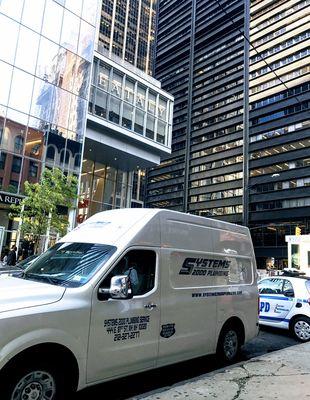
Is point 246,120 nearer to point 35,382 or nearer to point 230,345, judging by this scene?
point 230,345

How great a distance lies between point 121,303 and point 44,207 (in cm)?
1427

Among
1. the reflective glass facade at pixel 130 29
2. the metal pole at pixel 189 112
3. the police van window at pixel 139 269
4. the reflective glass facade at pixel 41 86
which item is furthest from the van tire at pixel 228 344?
the reflective glass facade at pixel 130 29

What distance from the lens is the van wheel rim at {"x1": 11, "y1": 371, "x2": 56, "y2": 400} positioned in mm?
3699

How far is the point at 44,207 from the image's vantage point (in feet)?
59.6

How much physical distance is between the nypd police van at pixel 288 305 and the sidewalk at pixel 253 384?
331 centimetres

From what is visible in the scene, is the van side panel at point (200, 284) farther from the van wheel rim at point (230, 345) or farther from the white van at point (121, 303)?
the van wheel rim at point (230, 345)

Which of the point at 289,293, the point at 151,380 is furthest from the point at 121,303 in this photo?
the point at 289,293

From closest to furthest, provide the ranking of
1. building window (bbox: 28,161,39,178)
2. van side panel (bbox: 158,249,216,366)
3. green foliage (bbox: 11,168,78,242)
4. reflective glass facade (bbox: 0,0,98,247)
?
van side panel (bbox: 158,249,216,366)
green foliage (bbox: 11,168,78,242)
reflective glass facade (bbox: 0,0,98,247)
building window (bbox: 28,161,39,178)

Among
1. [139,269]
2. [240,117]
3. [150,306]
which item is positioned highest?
[240,117]

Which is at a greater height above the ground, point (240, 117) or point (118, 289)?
point (240, 117)

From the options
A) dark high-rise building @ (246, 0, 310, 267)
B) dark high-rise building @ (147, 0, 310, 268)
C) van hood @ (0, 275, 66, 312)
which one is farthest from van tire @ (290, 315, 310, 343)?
dark high-rise building @ (246, 0, 310, 267)

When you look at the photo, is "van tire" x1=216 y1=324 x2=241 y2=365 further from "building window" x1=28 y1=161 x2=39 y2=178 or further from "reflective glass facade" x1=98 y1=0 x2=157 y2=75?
"reflective glass facade" x1=98 y1=0 x2=157 y2=75

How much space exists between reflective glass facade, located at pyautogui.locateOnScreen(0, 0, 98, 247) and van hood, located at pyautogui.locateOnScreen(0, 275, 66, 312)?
18924 mm

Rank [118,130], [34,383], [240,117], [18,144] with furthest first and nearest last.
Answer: [240,117]
[118,130]
[18,144]
[34,383]
